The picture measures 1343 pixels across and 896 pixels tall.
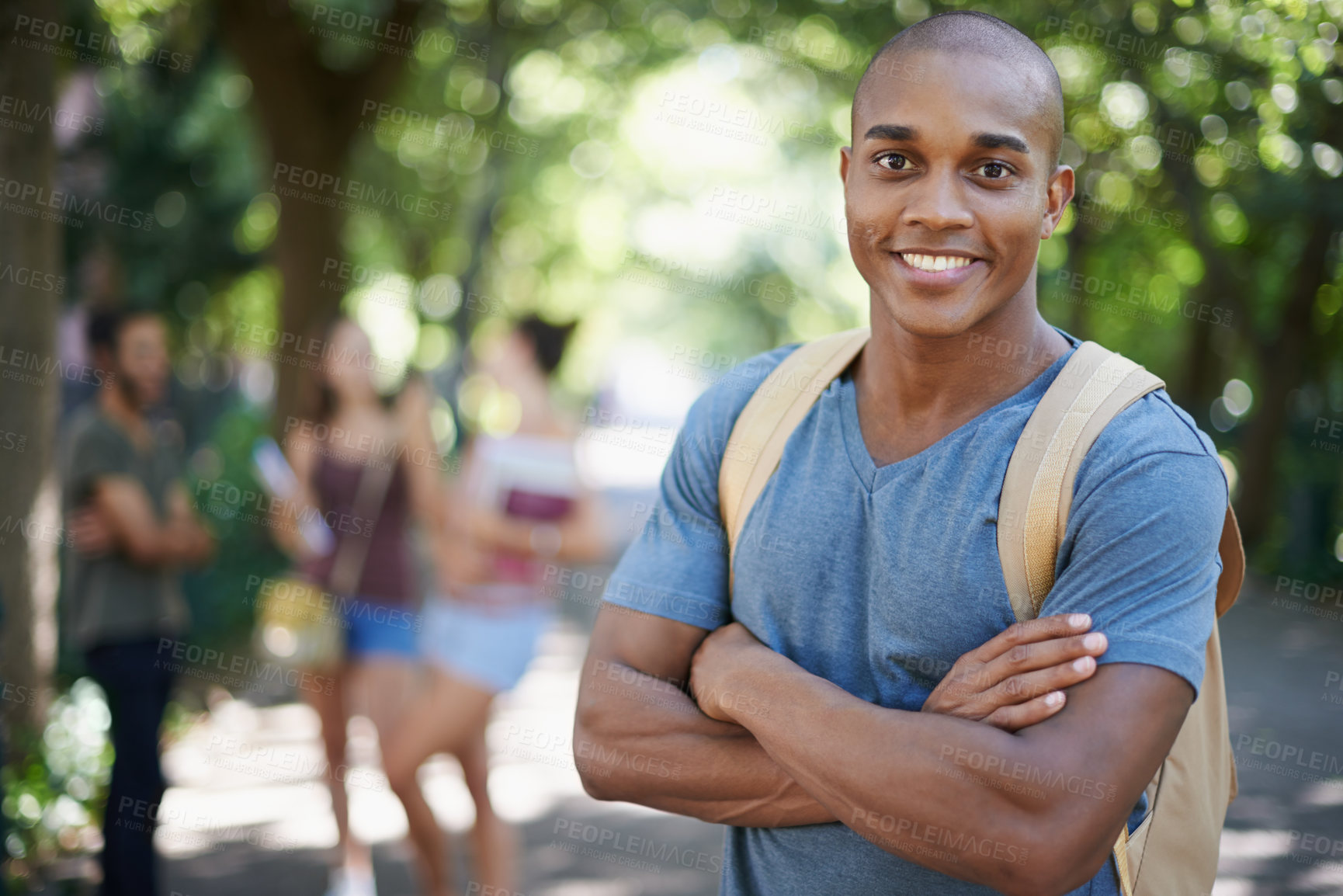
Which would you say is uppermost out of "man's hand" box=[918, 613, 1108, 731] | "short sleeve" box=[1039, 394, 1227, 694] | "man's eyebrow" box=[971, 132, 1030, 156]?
"man's eyebrow" box=[971, 132, 1030, 156]

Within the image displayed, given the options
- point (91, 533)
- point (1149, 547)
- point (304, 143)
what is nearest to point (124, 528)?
point (91, 533)

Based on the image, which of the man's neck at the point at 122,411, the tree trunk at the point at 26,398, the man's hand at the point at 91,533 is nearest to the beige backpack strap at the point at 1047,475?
the man's hand at the point at 91,533

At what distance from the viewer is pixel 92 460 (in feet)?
16.5

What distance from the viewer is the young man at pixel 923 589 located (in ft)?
6.03

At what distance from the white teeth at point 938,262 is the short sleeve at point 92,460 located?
4150mm

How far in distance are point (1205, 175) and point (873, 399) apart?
6972 mm

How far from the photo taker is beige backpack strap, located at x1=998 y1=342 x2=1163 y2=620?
1946mm

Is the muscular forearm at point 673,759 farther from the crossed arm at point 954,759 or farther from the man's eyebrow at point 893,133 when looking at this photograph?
the man's eyebrow at point 893,133

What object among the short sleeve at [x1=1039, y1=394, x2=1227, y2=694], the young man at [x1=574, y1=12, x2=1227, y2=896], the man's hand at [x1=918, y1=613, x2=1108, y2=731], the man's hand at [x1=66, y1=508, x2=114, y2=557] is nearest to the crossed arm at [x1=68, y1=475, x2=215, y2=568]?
the man's hand at [x1=66, y1=508, x2=114, y2=557]

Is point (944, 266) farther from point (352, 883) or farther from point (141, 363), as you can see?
point (352, 883)

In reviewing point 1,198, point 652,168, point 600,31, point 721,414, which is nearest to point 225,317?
point 652,168

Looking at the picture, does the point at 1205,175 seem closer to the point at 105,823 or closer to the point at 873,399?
the point at 873,399

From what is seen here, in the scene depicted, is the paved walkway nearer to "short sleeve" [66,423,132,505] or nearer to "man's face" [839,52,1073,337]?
"short sleeve" [66,423,132,505]

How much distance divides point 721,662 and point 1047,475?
0.71 meters
